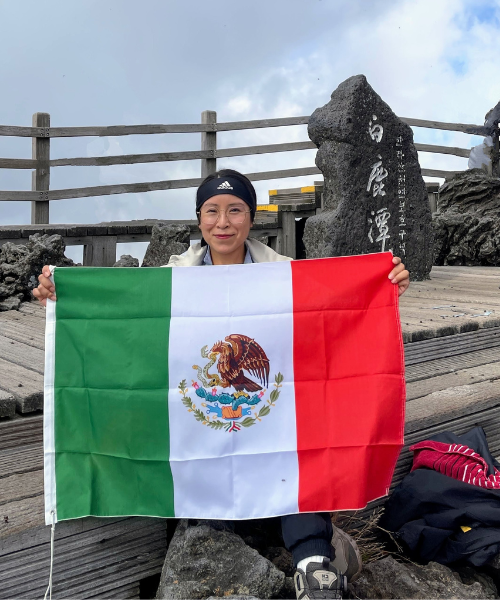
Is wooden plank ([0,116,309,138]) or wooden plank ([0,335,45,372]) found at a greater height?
wooden plank ([0,116,309,138])

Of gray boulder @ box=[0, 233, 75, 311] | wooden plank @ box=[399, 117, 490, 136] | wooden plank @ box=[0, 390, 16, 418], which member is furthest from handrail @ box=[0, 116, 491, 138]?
wooden plank @ box=[0, 390, 16, 418]

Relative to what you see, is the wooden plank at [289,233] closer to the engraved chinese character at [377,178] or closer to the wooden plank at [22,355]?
the engraved chinese character at [377,178]

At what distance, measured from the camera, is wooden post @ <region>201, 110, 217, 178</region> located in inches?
414

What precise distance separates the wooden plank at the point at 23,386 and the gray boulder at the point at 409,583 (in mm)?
1395

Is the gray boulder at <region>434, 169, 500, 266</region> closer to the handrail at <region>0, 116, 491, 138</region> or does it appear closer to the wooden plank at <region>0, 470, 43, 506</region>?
the handrail at <region>0, 116, 491, 138</region>

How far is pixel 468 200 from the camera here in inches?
424

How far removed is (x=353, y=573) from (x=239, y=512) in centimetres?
56

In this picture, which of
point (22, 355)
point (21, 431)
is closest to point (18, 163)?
point (22, 355)

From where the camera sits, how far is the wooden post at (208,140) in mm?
10508

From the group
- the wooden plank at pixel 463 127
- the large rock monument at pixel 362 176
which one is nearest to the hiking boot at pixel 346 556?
the large rock monument at pixel 362 176

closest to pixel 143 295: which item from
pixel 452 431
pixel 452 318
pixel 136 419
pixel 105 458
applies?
pixel 136 419

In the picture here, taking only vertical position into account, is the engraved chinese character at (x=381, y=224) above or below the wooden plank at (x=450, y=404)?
above

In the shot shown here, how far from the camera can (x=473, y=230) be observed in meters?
9.74

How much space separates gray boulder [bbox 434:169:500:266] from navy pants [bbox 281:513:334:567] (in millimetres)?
8118
